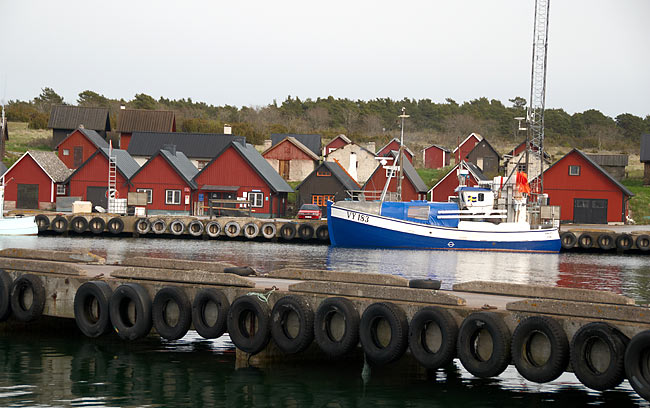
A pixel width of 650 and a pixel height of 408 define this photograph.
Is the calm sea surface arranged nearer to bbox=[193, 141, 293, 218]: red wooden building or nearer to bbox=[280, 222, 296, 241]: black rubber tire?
bbox=[280, 222, 296, 241]: black rubber tire

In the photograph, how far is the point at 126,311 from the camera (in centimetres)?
1892

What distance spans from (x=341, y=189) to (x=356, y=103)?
10676 centimetres

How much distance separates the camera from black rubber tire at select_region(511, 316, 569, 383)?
13867 millimetres

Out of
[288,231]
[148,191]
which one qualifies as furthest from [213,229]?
[148,191]

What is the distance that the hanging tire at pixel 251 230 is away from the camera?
57.7 m

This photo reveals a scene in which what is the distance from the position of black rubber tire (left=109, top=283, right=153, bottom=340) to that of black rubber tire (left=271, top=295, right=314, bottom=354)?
311cm

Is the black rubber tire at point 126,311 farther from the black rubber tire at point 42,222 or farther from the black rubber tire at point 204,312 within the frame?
the black rubber tire at point 42,222

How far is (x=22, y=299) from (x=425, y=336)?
33.2 ft

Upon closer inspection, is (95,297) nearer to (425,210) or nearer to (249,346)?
(249,346)

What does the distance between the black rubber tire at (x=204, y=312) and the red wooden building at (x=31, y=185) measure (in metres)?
58.6

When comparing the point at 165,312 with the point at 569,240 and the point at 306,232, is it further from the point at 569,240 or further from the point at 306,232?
the point at 569,240

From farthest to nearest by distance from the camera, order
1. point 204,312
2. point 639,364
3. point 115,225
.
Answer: point 115,225 → point 204,312 → point 639,364

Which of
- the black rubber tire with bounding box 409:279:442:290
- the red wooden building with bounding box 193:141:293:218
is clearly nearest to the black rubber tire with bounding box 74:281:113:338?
the black rubber tire with bounding box 409:279:442:290

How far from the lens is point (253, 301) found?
17.1 meters
